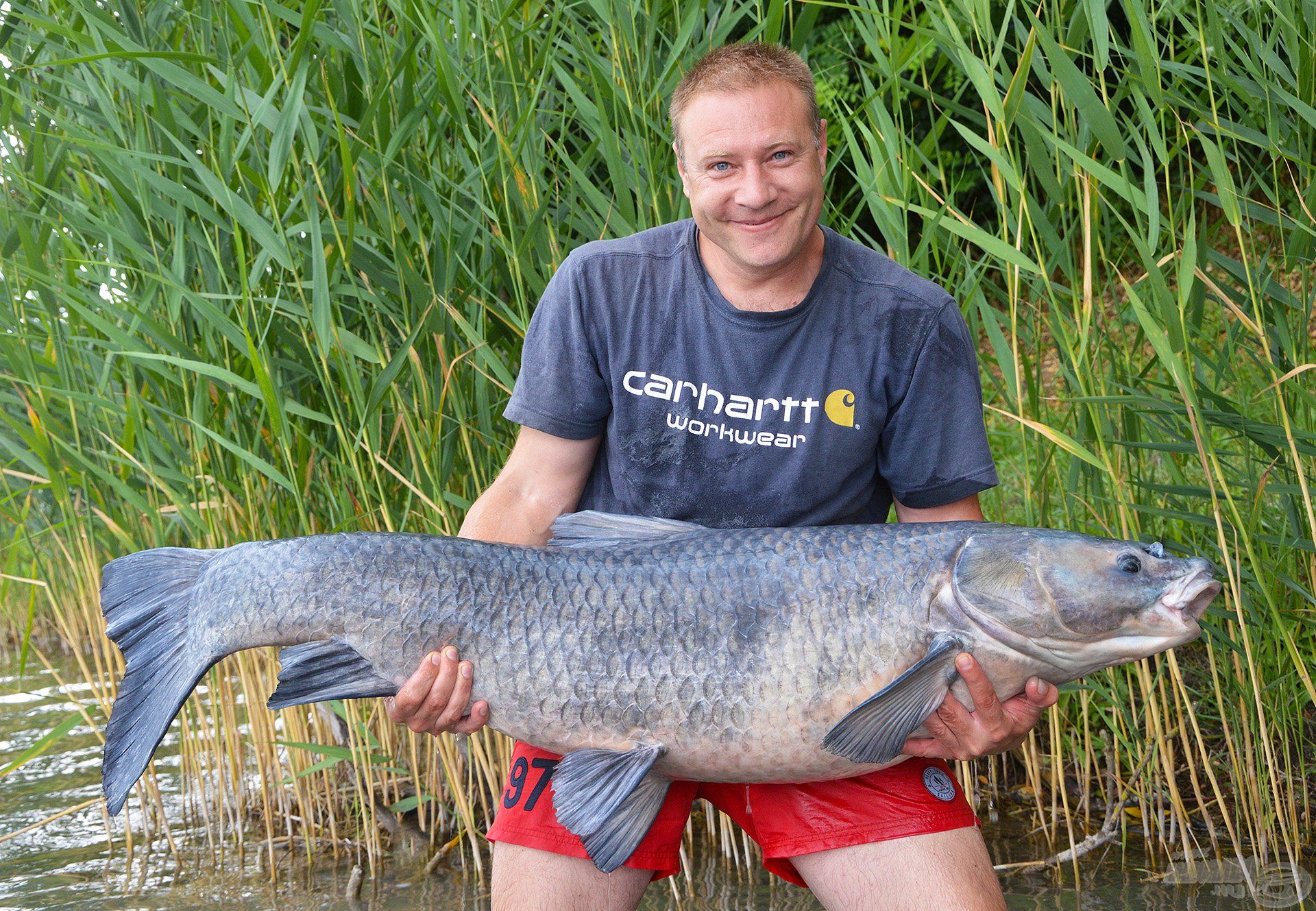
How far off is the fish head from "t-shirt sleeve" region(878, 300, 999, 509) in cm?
39

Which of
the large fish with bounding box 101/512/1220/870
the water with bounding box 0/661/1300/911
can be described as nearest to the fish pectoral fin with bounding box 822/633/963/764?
the large fish with bounding box 101/512/1220/870

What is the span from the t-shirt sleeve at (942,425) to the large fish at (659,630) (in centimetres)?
30

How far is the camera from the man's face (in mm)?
2355

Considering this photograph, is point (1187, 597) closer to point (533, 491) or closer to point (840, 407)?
point (840, 407)

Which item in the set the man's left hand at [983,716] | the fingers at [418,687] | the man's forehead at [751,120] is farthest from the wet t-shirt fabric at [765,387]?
the fingers at [418,687]

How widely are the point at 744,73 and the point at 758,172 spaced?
0.21m

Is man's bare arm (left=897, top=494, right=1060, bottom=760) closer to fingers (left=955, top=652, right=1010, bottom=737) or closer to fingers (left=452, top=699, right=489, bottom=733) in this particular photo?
fingers (left=955, top=652, right=1010, bottom=737)

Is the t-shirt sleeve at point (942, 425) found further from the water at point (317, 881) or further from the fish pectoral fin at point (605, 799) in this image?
the water at point (317, 881)

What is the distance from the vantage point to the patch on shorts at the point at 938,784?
7.56 feet

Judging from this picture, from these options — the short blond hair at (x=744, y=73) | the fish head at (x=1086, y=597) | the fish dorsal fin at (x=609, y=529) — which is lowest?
the fish head at (x=1086, y=597)

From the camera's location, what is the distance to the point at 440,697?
2.13 metres

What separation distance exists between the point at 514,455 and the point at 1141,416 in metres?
1.79

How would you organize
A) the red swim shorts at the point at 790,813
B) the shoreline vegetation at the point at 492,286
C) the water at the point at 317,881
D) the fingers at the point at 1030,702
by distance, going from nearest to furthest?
the fingers at the point at 1030,702 → the red swim shorts at the point at 790,813 → the shoreline vegetation at the point at 492,286 → the water at the point at 317,881

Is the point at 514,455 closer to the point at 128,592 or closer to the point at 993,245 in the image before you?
the point at 128,592
